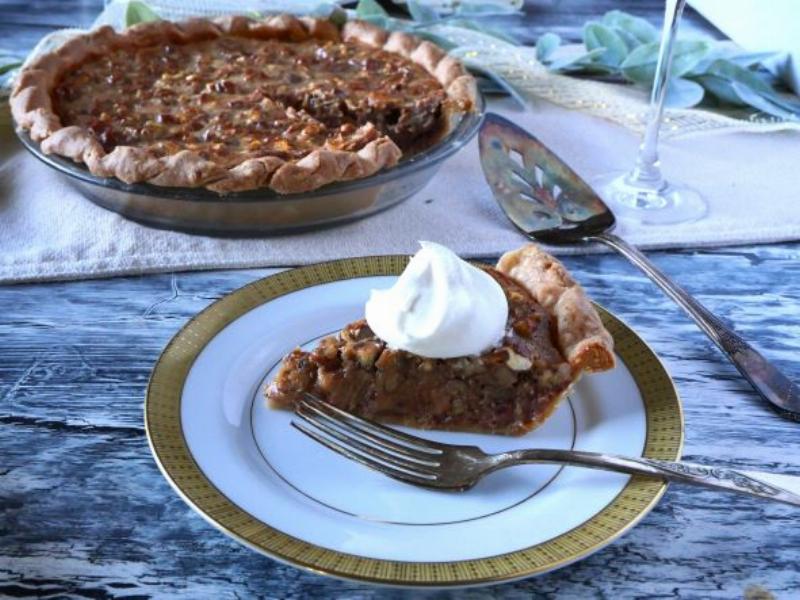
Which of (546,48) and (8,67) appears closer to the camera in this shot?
(8,67)

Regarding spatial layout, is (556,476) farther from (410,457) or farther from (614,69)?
(614,69)

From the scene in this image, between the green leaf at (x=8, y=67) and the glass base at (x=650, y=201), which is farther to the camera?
the green leaf at (x=8, y=67)

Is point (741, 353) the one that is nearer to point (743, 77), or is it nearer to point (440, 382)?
point (440, 382)

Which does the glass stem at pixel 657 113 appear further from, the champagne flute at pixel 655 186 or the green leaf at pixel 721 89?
the green leaf at pixel 721 89

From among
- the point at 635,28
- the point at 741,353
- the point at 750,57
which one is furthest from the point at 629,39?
the point at 741,353

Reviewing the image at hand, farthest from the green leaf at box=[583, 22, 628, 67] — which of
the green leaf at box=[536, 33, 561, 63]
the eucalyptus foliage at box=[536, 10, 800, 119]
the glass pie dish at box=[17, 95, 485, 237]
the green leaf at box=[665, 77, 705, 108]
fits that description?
the glass pie dish at box=[17, 95, 485, 237]

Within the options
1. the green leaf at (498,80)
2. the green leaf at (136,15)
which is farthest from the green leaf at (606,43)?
the green leaf at (136,15)
